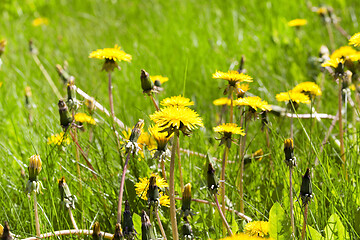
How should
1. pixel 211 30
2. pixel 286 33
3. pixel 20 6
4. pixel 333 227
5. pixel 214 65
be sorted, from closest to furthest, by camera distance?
pixel 333 227
pixel 214 65
pixel 286 33
pixel 211 30
pixel 20 6

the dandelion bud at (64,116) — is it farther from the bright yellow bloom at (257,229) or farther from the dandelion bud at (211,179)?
the bright yellow bloom at (257,229)

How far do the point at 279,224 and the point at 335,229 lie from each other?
136 mm

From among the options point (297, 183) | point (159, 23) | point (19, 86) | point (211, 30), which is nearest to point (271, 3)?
point (211, 30)

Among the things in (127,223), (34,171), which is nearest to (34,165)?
(34,171)

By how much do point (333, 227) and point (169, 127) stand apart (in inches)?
18.7

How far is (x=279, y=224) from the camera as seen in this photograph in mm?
1031

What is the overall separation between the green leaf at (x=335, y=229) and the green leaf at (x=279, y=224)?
0.30ft

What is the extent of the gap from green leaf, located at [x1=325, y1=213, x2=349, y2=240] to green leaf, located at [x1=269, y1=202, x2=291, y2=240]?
9 centimetres

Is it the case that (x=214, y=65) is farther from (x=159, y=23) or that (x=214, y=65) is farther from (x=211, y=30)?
(x=159, y=23)

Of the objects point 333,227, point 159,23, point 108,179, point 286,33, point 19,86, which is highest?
point 159,23

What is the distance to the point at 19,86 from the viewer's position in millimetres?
2641

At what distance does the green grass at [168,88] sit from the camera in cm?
125

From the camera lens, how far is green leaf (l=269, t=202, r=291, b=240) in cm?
103

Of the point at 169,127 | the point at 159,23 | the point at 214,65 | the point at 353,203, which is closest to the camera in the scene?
the point at 169,127
